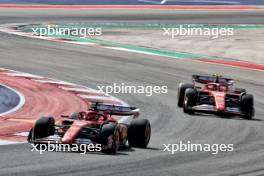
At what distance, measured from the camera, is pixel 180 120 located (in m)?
20.2

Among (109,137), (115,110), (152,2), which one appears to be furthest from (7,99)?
(152,2)

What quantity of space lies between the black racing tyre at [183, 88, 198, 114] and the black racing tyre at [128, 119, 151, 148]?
4.70 metres

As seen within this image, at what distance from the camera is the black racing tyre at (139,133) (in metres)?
16.3

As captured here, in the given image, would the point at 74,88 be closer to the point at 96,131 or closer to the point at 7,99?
the point at 7,99

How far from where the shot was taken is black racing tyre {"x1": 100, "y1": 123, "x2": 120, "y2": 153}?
15.4 m

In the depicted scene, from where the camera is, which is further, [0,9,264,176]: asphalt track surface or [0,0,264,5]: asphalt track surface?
[0,0,264,5]: asphalt track surface

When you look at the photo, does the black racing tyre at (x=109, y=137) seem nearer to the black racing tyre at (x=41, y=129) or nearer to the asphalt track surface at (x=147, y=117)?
the asphalt track surface at (x=147, y=117)

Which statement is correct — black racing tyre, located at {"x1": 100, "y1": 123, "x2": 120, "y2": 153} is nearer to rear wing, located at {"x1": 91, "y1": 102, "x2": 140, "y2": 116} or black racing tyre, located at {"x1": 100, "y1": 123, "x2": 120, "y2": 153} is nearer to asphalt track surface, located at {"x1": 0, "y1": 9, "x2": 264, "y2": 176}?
asphalt track surface, located at {"x1": 0, "y1": 9, "x2": 264, "y2": 176}

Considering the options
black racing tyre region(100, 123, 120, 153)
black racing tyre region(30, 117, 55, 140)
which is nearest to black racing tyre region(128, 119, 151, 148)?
black racing tyre region(100, 123, 120, 153)

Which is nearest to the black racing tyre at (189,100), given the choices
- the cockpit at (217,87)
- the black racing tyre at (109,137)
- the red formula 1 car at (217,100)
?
the red formula 1 car at (217,100)

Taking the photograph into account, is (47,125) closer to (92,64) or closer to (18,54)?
(92,64)

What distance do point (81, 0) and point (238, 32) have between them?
15510 mm

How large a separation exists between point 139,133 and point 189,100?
5.07 metres

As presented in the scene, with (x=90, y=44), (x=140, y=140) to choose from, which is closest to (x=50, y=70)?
(x=90, y=44)
